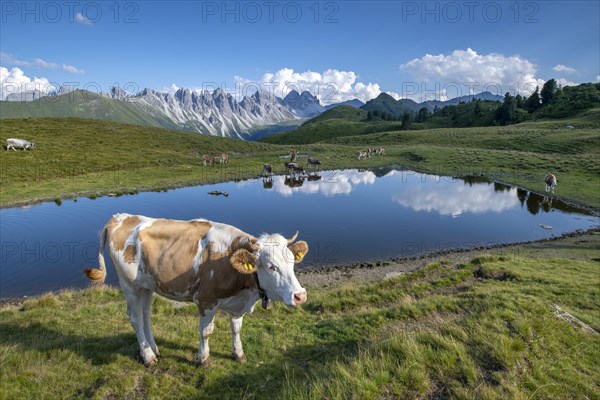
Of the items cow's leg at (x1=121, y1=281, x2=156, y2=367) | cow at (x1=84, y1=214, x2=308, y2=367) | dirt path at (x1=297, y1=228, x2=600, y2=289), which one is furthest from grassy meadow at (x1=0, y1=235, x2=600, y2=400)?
dirt path at (x1=297, y1=228, x2=600, y2=289)

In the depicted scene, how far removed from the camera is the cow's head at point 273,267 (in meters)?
6.34

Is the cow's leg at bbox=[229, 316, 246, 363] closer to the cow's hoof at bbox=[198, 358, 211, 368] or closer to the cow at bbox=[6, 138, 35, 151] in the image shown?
the cow's hoof at bbox=[198, 358, 211, 368]

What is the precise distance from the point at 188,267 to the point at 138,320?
193cm

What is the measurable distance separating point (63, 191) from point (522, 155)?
2780 inches

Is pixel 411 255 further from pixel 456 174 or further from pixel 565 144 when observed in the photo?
pixel 565 144

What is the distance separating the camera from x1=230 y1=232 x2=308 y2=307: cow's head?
20.8 ft

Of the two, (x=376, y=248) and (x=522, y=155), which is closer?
(x=376, y=248)

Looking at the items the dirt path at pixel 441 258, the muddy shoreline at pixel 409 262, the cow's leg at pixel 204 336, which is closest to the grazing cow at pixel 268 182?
the muddy shoreline at pixel 409 262

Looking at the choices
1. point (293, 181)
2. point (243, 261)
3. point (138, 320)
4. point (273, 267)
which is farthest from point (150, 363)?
point (293, 181)

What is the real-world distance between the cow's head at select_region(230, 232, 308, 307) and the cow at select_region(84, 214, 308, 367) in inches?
1.4

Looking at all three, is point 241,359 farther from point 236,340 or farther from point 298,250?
point 298,250

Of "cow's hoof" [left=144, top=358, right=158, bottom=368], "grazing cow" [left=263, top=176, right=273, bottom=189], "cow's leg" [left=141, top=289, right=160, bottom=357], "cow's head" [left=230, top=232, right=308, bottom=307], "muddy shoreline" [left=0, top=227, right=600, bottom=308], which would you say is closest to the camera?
"cow's head" [left=230, top=232, right=308, bottom=307]

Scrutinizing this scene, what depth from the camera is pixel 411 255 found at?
835 inches

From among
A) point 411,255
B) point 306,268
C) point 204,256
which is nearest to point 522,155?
point 411,255
